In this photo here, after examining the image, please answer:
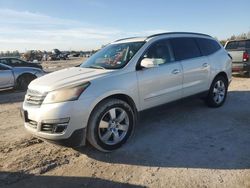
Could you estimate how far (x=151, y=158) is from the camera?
173 inches

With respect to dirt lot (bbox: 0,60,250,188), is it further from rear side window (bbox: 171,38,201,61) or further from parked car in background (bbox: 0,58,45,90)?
parked car in background (bbox: 0,58,45,90)

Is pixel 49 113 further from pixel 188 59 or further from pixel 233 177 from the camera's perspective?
pixel 188 59

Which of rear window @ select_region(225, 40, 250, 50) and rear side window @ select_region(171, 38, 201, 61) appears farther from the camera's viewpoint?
rear window @ select_region(225, 40, 250, 50)

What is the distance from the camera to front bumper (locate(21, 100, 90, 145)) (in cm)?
423

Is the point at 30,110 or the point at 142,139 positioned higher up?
the point at 30,110

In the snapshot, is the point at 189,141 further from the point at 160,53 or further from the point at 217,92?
the point at 217,92

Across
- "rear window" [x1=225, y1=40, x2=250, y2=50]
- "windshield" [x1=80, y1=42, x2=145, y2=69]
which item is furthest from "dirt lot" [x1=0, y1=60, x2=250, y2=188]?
"rear window" [x1=225, y1=40, x2=250, y2=50]

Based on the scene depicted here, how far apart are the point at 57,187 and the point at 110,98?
1619 mm

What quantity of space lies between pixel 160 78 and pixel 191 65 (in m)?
1.08

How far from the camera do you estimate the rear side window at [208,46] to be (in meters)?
6.70

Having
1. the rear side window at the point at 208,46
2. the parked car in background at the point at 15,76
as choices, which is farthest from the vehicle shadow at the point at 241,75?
the parked car in background at the point at 15,76

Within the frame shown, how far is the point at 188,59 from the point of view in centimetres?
612

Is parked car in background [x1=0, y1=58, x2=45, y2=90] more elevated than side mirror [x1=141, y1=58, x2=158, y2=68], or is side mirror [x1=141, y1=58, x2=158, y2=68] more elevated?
side mirror [x1=141, y1=58, x2=158, y2=68]

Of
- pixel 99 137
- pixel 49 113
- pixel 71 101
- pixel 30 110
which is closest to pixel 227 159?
pixel 99 137
